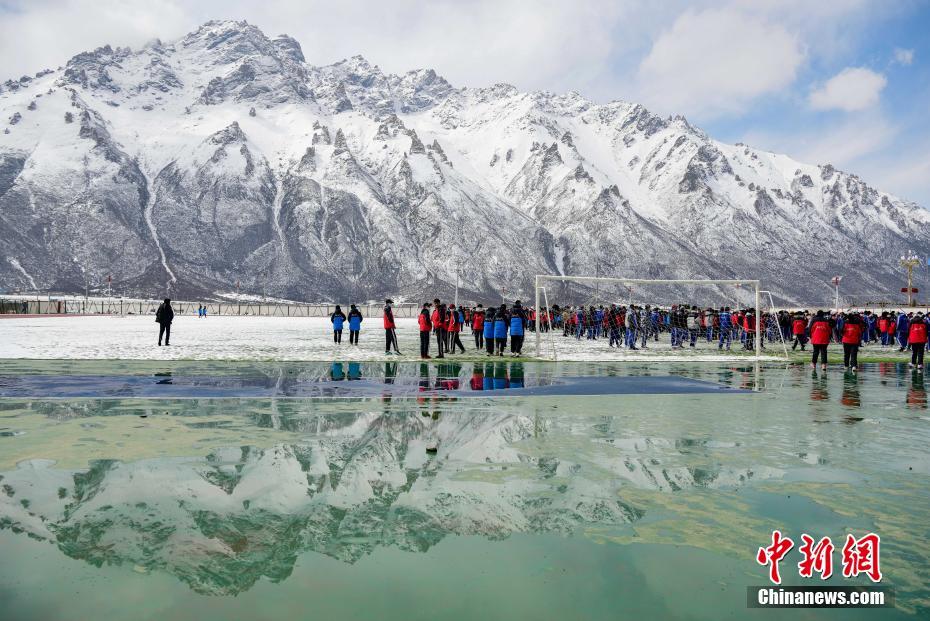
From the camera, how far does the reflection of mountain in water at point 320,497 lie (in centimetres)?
518

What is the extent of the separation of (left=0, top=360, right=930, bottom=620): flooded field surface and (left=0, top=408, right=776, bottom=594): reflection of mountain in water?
0.09 feet

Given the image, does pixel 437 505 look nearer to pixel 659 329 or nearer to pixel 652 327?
pixel 652 327

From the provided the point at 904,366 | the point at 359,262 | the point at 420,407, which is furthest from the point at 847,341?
the point at 359,262

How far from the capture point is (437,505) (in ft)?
20.3

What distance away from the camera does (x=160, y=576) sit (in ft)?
15.3

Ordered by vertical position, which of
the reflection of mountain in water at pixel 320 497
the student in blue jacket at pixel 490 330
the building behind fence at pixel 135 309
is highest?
the building behind fence at pixel 135 309

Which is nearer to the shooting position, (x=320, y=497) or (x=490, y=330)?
(x=320, y=497)

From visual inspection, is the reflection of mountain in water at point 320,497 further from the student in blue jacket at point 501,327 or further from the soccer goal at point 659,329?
the student in blue jacket at point 501,327

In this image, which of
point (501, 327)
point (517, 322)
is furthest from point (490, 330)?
point (517, 322)

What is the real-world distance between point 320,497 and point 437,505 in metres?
1.08

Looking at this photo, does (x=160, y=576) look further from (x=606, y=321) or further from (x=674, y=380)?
(x=606, y=321)

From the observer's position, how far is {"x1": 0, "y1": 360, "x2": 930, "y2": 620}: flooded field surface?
444 centimetres

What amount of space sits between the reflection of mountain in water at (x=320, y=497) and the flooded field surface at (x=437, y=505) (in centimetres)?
3

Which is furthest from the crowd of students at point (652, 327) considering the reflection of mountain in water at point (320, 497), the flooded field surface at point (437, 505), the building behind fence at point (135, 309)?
the building behind fence at point (135, 309)
